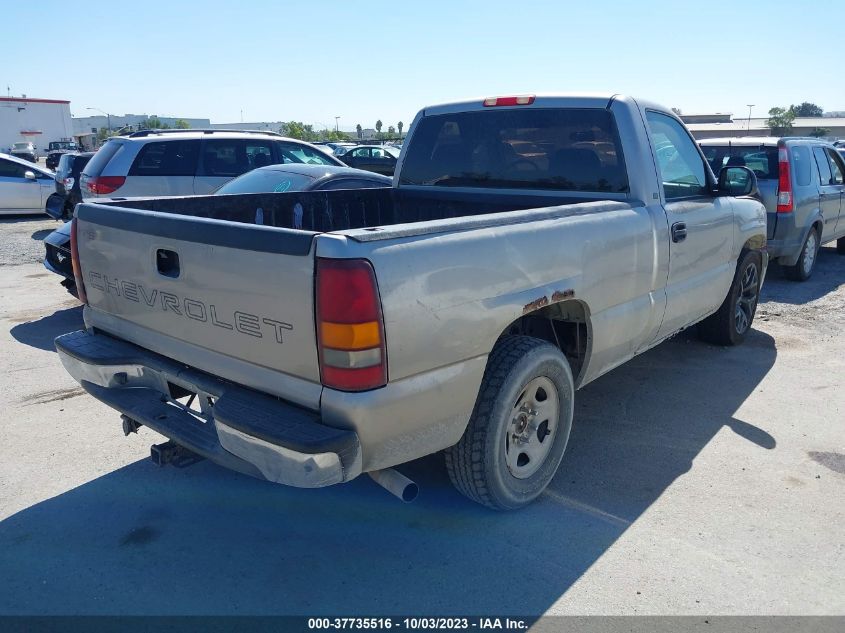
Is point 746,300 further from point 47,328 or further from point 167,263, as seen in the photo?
point 47,328

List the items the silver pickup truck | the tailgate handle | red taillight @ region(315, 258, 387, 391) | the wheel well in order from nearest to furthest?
red taillight @ region(315, 258, 387, 391) < the silver pickup truck < the tailgate handle < the wheel well

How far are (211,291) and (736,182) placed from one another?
12.7 feet

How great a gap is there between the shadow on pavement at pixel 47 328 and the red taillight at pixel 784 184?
8127mm

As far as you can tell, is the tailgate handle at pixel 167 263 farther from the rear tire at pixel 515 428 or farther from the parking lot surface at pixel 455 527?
the rear tire at pixel 515 428

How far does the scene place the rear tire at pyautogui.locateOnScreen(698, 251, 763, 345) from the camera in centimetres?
590

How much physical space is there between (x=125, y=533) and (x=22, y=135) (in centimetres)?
8888

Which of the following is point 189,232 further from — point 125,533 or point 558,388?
point 558,388

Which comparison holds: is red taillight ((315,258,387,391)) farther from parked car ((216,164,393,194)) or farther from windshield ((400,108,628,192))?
parked car ((216,164,393,194))

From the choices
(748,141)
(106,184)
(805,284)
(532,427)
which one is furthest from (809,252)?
(106,184)

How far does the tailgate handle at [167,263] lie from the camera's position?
3086 mm

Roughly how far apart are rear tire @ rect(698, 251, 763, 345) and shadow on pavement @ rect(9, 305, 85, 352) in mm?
5896

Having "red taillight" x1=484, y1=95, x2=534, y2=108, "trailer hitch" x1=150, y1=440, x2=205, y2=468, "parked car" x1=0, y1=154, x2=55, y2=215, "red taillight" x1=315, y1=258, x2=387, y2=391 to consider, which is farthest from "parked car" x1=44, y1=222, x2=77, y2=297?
"parked car" x1=0, y1=154, x2=55, y2=215

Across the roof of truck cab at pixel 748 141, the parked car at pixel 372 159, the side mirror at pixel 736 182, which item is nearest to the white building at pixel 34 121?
the parked car at pixel 372 159

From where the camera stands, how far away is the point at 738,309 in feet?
20.2
